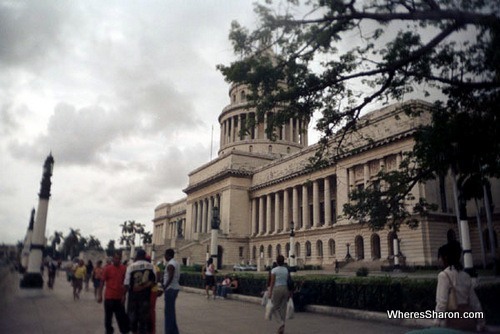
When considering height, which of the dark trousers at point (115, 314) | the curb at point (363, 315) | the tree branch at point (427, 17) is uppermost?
the tree branch at point (427, 17)

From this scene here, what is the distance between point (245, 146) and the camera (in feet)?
251

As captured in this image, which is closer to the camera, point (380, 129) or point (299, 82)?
point (299, 82)

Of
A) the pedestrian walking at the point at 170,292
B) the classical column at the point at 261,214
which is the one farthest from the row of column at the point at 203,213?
the pedestrian walking at the point at 170,292

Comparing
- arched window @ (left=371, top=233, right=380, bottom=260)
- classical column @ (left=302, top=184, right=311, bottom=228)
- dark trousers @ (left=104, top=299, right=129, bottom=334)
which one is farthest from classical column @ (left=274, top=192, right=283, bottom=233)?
dark trousers @ (left=104, top=299, right=129, bottom=334)

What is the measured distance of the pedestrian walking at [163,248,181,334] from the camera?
8.20m

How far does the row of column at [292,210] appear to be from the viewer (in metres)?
49.7

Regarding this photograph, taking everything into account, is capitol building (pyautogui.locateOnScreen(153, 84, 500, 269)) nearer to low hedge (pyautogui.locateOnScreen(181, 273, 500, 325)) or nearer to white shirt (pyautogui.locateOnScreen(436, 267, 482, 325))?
low hedge (pyautogui.locateOnScreen(181, 273, 500, 325))

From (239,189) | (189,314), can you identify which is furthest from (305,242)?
(189,314)

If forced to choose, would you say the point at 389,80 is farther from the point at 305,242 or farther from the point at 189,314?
the point at 305,242

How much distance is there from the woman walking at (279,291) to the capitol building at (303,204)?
635 inches

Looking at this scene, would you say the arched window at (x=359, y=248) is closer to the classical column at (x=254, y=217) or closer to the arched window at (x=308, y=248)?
the arched window at (x=308, y=248)

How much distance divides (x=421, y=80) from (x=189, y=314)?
1050cm

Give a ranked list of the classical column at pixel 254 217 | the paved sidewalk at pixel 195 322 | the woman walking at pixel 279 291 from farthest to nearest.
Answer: the classical column at pixel 254 217 < the paved sidewalk at pixel 195 322 < the woman walking at pixel 279 291

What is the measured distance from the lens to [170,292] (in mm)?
8594
